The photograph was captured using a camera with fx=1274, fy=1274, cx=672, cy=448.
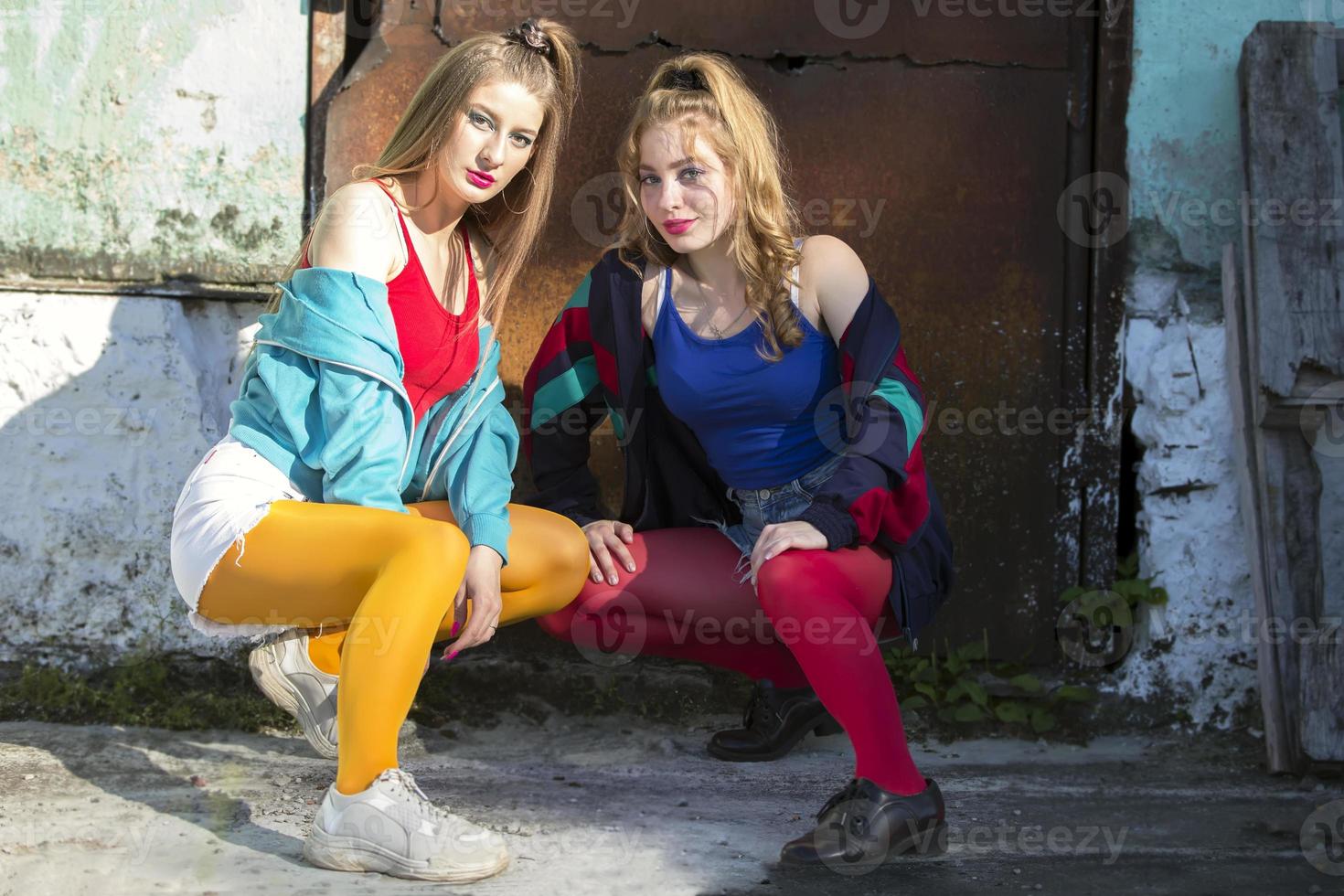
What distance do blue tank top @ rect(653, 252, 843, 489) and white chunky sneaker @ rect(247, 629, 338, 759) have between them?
3.23 ft

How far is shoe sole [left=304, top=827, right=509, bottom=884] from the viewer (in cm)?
231

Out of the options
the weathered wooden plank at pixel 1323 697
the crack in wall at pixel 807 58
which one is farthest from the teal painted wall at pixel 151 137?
the weathered wooden plank at pixel 1323 697

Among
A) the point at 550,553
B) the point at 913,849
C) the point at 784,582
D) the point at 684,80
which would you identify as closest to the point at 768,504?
the point at 784,582

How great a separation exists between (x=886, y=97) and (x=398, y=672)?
6.69ft

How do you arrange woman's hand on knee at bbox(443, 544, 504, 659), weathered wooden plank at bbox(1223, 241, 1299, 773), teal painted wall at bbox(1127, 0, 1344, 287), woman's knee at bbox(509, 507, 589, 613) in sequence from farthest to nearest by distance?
1. teal painted wall at bbox(1127, 0, 1344, 287)
2. weathered wooden plank at bbox(1223, 241, 1299, 773)
3. woman's knee at bbox(509, 507, 589, 613)
4. woman's hand on knee at bbox(443, 544, 504, 659)

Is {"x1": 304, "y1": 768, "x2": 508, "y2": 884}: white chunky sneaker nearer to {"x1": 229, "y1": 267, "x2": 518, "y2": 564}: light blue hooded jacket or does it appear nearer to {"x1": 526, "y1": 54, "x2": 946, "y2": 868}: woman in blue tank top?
{"x1": 229, "y1": 267, "x2": 518, "y2": 564}: light blue hooded jacket

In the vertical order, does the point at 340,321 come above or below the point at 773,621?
above

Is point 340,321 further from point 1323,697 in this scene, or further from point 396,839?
point 1323,697

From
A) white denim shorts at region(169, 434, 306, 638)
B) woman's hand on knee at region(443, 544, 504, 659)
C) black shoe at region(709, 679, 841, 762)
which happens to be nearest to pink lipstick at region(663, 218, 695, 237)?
woman's hand on knee at region(443, 544, 504, 659)

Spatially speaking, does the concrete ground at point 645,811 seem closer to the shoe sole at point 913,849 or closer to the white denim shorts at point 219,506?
the shoe sole at point 913,849

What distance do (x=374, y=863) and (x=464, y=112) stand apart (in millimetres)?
1523

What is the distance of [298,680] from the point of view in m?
2.72

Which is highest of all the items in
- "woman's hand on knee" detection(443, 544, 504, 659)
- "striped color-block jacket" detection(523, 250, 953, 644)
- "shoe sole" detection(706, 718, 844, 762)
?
"striped color-block jacket" detection(523, 250, 953, 644)

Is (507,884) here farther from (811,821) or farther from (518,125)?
(518,125)
